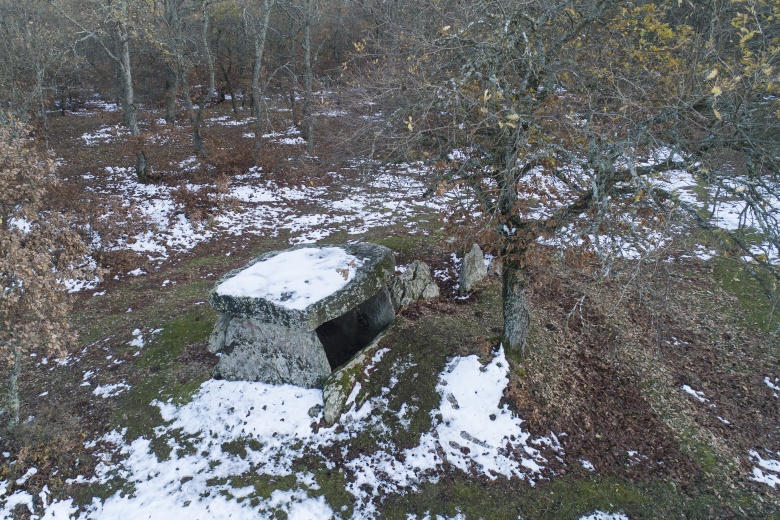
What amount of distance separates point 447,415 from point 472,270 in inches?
156

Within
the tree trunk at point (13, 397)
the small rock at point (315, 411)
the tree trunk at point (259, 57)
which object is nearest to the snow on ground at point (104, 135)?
the tree trunk at point (259, 57)

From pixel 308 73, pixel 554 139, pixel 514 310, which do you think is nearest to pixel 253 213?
pixel 308 73

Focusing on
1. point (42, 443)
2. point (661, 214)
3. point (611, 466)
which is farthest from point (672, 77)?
point (42, 443)

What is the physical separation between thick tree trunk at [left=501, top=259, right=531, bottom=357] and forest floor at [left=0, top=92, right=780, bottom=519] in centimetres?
27

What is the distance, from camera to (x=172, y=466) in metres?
5.82

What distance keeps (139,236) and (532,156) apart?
462 inches

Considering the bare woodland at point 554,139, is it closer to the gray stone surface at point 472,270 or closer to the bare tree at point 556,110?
the bare tree at point 556,110

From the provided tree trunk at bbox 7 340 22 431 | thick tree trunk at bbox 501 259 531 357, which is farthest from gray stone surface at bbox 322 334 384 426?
tree trunk at bbox 7 340 22 431

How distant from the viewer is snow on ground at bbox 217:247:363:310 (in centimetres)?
672

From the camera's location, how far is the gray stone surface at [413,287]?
856cm

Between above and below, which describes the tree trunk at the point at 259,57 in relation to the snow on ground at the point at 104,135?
above

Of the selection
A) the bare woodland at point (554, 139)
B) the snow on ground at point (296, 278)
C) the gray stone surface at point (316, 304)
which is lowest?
the gray stone surface at point (316, 304)

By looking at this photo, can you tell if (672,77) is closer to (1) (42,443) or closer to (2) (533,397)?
(2) (533,397)

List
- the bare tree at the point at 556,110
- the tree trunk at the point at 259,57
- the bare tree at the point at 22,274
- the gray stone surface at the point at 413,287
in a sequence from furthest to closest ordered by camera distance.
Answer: the tree trunk at the point at 259,57, the gray stone surface at the point at 413,287, the bare tree at the point at 22,274, the bare tree at the point at 556,110
